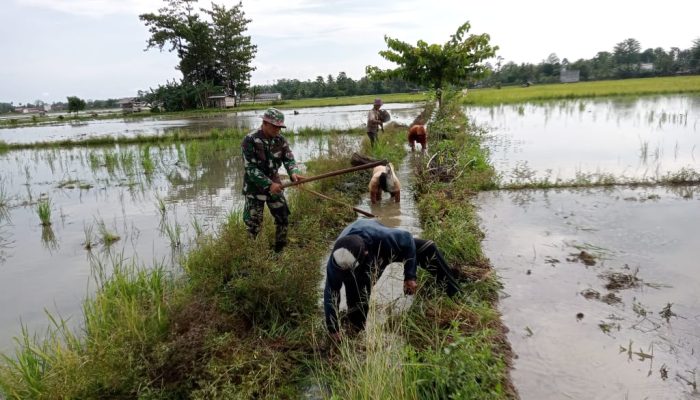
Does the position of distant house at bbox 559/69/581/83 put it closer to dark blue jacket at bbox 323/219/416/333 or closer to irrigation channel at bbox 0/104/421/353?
irrigation channel at bbox 0/104/421/353

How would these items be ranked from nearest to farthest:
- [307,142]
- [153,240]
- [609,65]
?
[153,240], [307,142], [609,65]

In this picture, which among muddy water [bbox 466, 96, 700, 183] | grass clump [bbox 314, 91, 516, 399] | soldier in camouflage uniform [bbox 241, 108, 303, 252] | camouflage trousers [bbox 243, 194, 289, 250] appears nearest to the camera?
grass clump [bbox 314, 91, 516, 399]

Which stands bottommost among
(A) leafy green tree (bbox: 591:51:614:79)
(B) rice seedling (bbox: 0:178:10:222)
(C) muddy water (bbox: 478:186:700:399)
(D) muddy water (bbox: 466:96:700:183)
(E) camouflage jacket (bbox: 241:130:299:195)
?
(C) muddy water (bbox: 478:186:700:399)

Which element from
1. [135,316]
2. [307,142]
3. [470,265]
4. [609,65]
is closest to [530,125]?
[307,142]

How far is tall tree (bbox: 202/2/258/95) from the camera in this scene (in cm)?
4188

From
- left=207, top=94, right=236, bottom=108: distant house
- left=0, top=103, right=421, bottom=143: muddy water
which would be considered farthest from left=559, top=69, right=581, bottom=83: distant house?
left=207, top=94, right=236, bottom=108: distant house

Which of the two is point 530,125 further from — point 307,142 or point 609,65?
point 609,65

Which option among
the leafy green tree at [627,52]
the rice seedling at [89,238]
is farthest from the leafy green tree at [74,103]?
the leafy green tree at [627,52]

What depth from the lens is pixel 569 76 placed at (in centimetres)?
5434

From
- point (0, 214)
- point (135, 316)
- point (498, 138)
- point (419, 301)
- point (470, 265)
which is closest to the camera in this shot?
point (135, 316)

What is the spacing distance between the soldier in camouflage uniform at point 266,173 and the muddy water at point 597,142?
4.76 metres

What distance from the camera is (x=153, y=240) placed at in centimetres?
589

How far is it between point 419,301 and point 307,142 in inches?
450

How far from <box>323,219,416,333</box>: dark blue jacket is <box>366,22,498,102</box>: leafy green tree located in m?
13.2
